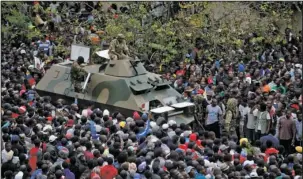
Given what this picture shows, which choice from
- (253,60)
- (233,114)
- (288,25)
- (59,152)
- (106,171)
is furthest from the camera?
(288,25)

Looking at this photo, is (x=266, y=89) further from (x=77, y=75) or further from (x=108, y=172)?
(x=108, y=172)

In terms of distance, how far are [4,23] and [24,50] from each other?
344cm

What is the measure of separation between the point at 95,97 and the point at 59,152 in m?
4.88

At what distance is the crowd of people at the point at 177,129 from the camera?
52.5 ft

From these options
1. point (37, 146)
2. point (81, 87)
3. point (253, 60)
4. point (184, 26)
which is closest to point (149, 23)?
point (184, 26)

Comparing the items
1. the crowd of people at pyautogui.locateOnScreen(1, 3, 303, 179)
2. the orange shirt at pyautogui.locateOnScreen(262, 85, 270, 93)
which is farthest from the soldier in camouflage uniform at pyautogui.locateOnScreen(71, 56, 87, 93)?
the orange shirt at pyautogui.locateOnScreen(262, 85, 270, 93)

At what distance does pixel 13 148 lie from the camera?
667 inches

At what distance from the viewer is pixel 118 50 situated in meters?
22.4

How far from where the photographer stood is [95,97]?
2158 cm

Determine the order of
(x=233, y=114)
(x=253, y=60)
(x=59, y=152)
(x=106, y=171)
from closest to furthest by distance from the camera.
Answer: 1. (x=106, y=171)
2. (x=59, y=152)
3. (x=233, y=114)
4. (x=253, y=60)

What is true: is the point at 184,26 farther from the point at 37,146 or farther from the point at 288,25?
the point at 37,146

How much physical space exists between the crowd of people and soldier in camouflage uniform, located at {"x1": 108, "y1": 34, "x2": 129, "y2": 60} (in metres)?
1.65

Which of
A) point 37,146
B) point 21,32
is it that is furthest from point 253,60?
point 37,146

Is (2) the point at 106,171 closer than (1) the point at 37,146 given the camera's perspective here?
Yes
